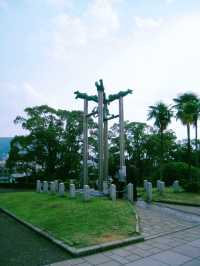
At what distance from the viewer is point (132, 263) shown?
4.52m

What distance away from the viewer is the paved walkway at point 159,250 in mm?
4586

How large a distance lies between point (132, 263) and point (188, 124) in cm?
1701

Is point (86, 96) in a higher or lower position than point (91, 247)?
higher

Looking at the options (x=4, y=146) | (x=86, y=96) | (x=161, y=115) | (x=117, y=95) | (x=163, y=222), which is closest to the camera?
(x=163, y=222)

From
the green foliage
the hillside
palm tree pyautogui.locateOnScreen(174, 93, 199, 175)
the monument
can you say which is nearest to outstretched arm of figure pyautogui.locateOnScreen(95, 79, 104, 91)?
the monument

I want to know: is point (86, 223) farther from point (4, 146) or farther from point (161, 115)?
point (4, 146)

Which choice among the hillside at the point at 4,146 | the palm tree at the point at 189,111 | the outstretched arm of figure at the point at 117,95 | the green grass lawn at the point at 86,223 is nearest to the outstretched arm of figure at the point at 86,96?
the outstretched arm of figure at the point at 117,95

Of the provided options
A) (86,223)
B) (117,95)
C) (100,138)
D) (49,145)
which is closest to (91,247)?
(86,223)

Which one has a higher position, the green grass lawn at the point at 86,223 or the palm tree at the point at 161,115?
the palm tree at the point at 161,115

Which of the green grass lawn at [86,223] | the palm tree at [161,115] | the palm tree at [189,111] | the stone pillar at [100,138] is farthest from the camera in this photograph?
the palm tree at [161,115]

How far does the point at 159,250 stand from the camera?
17.1 ft

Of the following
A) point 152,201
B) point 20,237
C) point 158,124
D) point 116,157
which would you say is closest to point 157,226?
point 20,237

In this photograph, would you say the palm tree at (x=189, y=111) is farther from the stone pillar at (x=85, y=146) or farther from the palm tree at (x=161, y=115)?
the stone pillar at (x=85, y=146)

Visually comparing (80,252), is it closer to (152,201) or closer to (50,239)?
(50,239)
